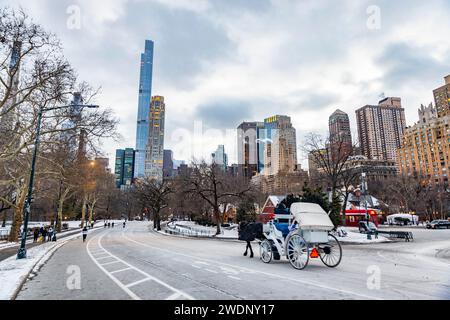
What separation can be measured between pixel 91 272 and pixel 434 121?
16885cm

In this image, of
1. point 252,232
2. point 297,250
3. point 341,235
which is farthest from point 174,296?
point 341,235

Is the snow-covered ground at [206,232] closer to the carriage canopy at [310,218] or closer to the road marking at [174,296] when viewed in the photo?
the carriage canopy at [310,218]

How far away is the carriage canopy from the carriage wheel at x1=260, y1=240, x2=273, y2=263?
6.84ft

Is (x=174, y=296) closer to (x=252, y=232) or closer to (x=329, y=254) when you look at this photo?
(x=329, y=254)

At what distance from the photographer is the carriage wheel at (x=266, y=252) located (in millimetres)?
11656

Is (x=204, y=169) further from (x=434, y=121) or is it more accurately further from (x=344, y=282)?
(x=434, y=121)

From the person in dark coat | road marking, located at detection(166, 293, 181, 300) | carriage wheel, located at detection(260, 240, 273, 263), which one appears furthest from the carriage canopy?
road marking, located at detection(166, 293, 181, 300)

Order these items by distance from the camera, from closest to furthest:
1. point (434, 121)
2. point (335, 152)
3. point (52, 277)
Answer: point (52, 277), point (335, 152), point (434, 121)

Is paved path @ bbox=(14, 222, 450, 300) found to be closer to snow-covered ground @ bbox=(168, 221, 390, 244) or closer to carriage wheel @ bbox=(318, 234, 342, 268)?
carriage wheel @ bbox=(318, 234, 342, 268)

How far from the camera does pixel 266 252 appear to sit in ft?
39.0

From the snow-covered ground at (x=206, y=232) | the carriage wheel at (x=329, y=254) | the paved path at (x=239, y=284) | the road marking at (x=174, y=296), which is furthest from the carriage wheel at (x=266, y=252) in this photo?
the snow-covered ground at (x=206, y=232)

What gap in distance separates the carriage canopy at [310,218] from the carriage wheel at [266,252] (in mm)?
2085

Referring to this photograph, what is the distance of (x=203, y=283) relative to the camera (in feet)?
26.5
